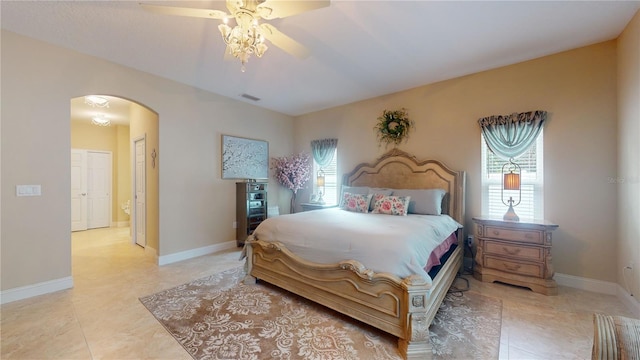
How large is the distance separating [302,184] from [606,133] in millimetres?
4552

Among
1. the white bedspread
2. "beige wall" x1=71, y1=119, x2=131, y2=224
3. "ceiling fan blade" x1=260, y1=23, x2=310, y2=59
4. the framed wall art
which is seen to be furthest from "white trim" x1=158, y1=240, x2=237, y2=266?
"beige wall" x1=71, y1=119, x2=131, y2=224

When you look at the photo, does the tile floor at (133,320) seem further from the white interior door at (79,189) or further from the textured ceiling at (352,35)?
the white interior door at (79,189)

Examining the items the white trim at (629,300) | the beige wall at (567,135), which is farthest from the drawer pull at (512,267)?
the white trim at (629,300)

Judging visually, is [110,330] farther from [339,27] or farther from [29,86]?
[339,27]

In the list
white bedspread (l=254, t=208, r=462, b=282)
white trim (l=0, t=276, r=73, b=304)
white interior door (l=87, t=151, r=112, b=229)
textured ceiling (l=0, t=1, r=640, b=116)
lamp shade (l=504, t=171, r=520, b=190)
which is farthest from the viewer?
white interior door (l=87, t=151, r=112, b=229)

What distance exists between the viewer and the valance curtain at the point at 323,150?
204 inches

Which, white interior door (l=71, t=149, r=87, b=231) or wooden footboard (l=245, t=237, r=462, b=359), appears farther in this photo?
white interior door (l=71, t=149, r=87, b=231)

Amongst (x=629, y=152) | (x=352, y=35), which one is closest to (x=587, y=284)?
(x=629, y=152)

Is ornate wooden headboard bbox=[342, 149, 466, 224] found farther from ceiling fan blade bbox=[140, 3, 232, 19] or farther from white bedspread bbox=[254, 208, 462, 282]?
ceiling fan blade bbox=[140, 3, 232, 19]

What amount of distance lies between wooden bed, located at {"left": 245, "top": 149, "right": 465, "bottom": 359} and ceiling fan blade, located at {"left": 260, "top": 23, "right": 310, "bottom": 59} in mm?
1941

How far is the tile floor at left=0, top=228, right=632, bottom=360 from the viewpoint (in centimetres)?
185

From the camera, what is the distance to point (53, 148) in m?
2.88

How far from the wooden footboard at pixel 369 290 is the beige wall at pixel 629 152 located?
1577 mm

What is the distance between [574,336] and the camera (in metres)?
2.00
